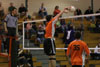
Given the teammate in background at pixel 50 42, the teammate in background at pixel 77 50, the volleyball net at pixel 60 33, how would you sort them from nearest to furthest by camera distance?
the teammate in background at pixel 77 50, the teammate in background at pixel 50 42, the volleyball net at pixel 60 33

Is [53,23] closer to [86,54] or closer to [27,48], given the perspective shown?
[86,54]

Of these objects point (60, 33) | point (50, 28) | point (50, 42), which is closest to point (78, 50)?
point (50, 42)

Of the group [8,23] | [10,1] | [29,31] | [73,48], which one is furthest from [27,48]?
[10,1]

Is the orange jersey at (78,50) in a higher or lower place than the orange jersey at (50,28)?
lower

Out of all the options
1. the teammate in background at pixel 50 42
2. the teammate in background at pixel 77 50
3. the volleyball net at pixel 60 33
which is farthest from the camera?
the volleyball net at pixel 60 33

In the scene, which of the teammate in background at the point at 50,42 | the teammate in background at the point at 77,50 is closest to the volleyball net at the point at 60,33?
the teammate in background at the point at 50,42

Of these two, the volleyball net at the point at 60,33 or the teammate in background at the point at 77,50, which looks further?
the volleyball net at the point at 60,33

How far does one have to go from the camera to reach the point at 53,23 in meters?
7.21

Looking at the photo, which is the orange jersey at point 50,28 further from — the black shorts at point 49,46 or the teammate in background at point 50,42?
the black shorts at point 49,46

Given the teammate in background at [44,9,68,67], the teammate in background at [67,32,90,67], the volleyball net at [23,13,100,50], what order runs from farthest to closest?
the volleyball net at [23,13,100,50] < the teammate in background at [44,9,68,67] < the teammate in background at [67,32,90,67]

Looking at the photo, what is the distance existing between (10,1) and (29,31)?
6670mm

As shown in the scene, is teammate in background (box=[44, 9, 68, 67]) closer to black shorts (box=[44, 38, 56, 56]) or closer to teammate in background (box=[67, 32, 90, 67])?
black shorts (box=[44, 38, 56, 56])

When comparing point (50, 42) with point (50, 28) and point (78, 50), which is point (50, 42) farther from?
point (78, 50)

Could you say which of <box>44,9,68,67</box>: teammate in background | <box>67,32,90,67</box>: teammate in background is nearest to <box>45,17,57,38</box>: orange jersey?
<box>44,9,68,67</box>: teammate in background
